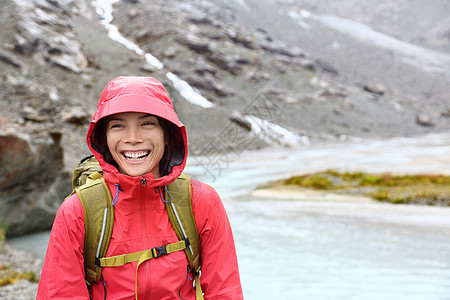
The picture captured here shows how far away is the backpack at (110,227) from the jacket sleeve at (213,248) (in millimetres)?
44

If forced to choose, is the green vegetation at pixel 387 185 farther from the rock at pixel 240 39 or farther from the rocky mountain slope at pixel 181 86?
the rock at pixel 240 39

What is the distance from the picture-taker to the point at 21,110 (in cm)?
2767

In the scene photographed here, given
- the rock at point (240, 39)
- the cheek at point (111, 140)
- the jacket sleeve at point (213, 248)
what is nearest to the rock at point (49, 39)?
the rock at point (240, 39)

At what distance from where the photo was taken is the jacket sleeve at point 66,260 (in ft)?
7.04

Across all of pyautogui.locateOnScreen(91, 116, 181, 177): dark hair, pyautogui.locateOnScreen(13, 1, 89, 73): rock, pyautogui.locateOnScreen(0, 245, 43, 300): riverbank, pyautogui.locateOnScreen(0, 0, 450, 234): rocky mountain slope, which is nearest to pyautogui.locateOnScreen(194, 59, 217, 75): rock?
pyautogui.locateOnScreen(0, 0, 450, 234): rocky mountain slope

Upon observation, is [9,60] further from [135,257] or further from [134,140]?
[135,257]

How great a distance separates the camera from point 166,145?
2.57 m

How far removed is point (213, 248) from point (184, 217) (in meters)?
0.27

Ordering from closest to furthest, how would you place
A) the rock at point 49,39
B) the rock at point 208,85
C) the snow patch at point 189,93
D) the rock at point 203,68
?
1. the rock at point 49,39
2. the snow patch at point 189,93
3. the rock at point 208,85
4. the rock at point 203,68

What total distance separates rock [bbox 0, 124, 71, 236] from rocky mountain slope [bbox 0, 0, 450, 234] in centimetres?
3

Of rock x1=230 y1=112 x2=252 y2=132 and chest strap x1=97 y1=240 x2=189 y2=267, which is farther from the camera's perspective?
rock x1=230 y1=112 x2=252 y2=132

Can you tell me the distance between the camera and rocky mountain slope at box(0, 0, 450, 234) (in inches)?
431

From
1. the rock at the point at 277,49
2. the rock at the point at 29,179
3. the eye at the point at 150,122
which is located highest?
the rock at the point at 277,49

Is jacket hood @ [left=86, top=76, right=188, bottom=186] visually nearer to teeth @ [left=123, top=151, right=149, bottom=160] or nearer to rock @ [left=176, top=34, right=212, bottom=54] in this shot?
teeth @ [left=123, top=151, right=149, bottom=160]
